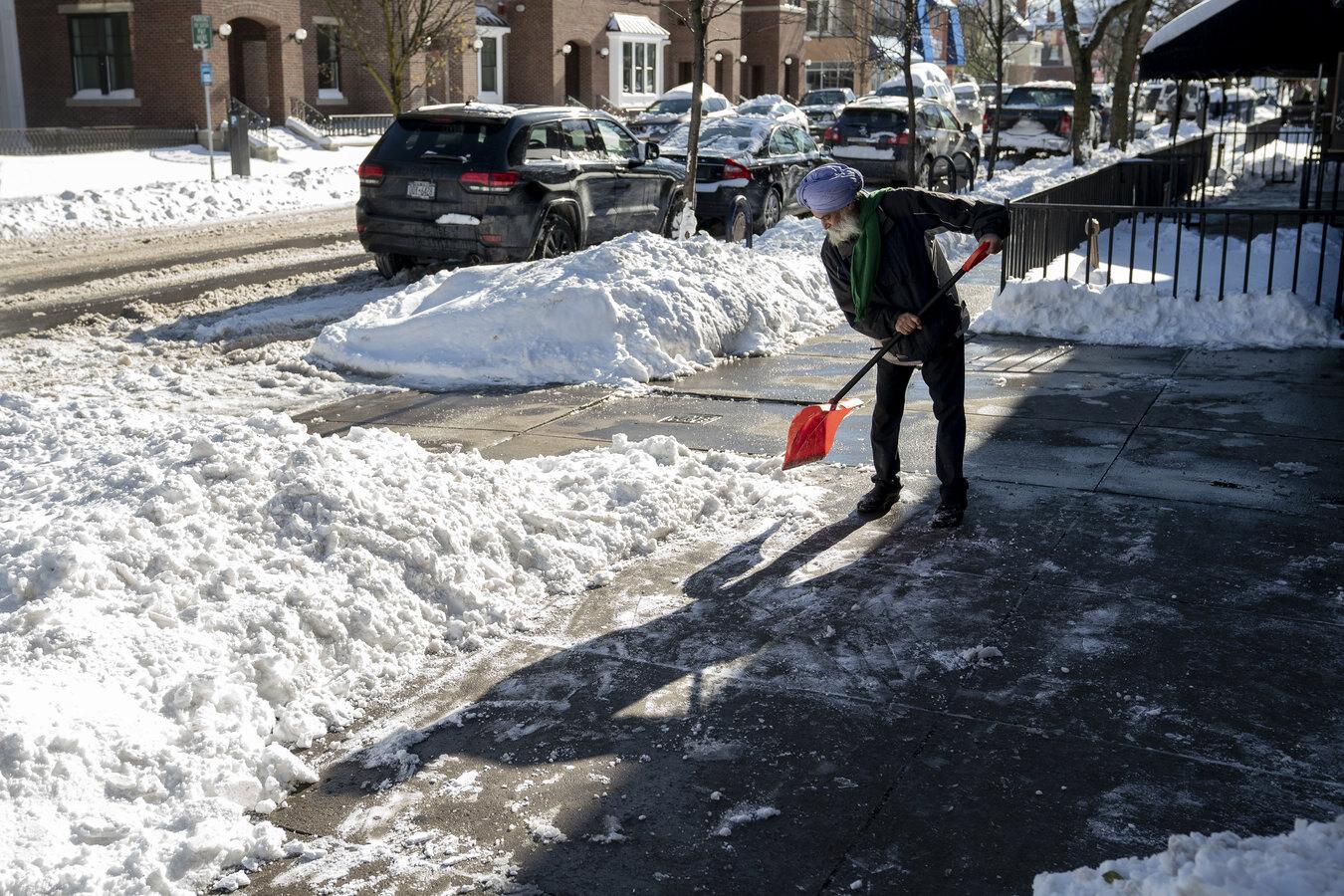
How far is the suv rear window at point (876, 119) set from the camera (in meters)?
23.7

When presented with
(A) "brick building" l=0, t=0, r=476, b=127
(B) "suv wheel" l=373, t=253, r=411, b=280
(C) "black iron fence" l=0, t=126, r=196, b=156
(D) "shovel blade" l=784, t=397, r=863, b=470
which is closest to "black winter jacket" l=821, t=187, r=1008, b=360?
(D) "shovel blade" l=784, t=397, r=863, b=470

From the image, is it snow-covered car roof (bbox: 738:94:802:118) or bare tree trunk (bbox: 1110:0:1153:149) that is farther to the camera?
bare tree trunk (bbox: 1110:0:1153:149)

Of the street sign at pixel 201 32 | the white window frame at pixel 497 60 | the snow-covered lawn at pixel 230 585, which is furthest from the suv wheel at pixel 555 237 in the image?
the white window frame at pixel 497 60

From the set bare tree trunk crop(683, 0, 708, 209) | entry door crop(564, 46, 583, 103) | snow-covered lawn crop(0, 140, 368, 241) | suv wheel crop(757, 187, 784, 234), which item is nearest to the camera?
bare tree trunk crop(683, 0, 708, 209)

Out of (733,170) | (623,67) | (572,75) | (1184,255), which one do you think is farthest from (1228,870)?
(623,67)

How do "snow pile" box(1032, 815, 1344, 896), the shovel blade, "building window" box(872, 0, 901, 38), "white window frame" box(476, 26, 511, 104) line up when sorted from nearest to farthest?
1. "snow pile" box(1032, 815, 1344, 896)
2. the shovel blade
3. "building window" box(872, 0, 901, 38)
4. "white window frame" box(476, 26, 511, 104)

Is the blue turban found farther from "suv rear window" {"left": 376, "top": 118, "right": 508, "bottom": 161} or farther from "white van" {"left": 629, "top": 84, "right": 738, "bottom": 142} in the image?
"white van" {"left": 629, "top": 84, "right": 738, "bottom": 142}

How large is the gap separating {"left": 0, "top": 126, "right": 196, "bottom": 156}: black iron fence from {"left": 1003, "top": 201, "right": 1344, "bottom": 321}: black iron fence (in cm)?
2147

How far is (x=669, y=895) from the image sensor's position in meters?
3.51

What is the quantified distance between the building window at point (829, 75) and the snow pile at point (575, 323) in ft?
186

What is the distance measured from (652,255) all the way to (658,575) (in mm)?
5440

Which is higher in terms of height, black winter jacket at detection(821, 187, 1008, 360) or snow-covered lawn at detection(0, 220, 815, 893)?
black winter jacket at detection(821, 187, 1008, 360)

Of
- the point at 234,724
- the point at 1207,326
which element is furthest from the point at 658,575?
the point at 1207,326

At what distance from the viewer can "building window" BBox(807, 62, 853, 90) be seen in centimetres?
6700
